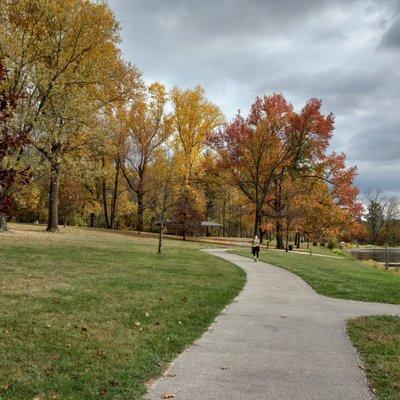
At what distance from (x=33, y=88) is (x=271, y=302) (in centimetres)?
1607

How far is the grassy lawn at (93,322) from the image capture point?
529cm

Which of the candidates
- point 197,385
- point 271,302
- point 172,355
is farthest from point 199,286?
point 197,385

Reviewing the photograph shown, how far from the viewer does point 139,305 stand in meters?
9.52

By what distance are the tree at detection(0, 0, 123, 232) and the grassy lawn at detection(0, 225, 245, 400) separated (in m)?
7.42

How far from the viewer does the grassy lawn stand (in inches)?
208

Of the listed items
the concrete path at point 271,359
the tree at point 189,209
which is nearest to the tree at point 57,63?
the concrete path at point 271,359

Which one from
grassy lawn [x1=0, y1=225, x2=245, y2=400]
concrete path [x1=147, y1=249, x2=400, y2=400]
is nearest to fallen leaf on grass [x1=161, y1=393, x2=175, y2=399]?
concrete path [x1=147, y1=249, x2=400, y2=400]

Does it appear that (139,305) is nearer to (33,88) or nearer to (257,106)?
(33,88)

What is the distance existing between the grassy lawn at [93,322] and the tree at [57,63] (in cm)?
742

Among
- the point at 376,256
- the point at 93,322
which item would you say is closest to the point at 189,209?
the point at 376,256

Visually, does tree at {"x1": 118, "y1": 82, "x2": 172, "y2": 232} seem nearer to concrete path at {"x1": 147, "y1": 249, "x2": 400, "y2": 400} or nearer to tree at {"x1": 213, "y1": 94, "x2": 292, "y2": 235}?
tree at {"x1": 213, "y1": 94, "x2": 292, "y2": 235}

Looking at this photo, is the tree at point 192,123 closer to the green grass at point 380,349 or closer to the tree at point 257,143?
the tree at point 257,143

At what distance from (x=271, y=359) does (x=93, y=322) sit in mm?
3104

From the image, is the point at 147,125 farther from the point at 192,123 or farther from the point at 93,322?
the point at 93,322
